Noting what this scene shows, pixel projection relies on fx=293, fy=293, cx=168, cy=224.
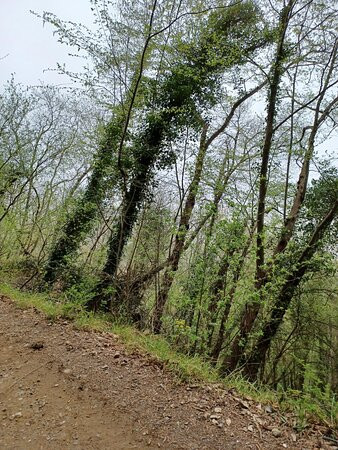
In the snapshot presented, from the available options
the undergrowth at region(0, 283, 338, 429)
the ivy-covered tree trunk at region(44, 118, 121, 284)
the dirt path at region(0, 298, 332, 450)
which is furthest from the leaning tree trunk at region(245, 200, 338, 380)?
the ivy-covered tree trunk at region(44, 118, 121, 284)

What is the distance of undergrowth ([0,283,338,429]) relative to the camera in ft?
8.63

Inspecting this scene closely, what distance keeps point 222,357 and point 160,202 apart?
4.78 metres

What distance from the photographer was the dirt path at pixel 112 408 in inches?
88.9

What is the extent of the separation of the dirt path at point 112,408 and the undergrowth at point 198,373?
15 centimetres

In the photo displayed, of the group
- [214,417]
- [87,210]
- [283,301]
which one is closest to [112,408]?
[214,417]

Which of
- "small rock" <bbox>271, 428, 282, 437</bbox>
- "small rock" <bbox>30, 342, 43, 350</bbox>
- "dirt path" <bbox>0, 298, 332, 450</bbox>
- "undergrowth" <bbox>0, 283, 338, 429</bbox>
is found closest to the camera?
"dirt path" <bbox>0, 298, 332, 450</bbox>

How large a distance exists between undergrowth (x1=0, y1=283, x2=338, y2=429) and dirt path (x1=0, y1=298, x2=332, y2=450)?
150mm

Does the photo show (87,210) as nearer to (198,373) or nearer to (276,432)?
(198,373)

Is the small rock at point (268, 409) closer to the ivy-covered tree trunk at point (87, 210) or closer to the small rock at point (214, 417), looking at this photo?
the small rock at point (214, 417)

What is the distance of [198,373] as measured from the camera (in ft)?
10.1

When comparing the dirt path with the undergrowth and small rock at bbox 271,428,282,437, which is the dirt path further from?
the undergrowth

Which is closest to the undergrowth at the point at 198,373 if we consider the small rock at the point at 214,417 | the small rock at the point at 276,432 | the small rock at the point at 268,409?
the small rock at the point at 268,409

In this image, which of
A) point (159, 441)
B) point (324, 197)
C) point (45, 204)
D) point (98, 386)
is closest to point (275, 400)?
point (159, 441)

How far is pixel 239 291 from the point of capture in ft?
14.2
